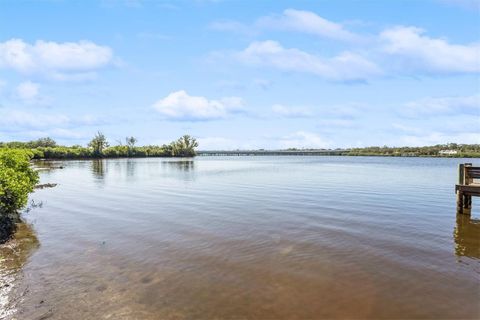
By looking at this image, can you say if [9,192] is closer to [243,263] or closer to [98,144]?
[243,263]

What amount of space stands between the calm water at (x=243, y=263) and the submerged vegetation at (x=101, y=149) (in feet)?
397

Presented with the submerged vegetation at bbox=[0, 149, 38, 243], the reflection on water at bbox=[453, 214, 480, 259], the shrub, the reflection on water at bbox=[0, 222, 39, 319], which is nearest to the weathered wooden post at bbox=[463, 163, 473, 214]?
the reflection on water at bbox=[453, 214, 480, 259]

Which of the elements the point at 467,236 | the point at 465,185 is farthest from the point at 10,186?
the point at 465,185

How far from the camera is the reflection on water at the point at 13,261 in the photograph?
9.23 meters

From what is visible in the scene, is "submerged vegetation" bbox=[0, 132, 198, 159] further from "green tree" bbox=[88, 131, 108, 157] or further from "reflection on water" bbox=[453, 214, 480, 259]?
"reflection on water" bbox=[453, 214, 480, 259]

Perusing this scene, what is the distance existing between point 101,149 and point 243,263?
153142 millimetres

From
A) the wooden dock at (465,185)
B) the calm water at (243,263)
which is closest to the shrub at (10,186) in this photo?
the calm water at (243,263)

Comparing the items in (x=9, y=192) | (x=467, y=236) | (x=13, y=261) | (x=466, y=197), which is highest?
(x=9, y=192)

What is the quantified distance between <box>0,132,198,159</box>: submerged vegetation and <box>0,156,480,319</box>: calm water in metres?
121

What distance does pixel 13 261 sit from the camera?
12594mm

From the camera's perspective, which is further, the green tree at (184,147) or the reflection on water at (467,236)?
the green tree at (184,147)

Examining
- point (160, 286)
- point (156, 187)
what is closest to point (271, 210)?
point (160, 286)

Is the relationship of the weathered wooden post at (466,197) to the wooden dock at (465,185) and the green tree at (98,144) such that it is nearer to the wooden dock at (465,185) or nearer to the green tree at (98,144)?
the wooden dock at (465,185)

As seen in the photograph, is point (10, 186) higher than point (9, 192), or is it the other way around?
point (10, 186)
